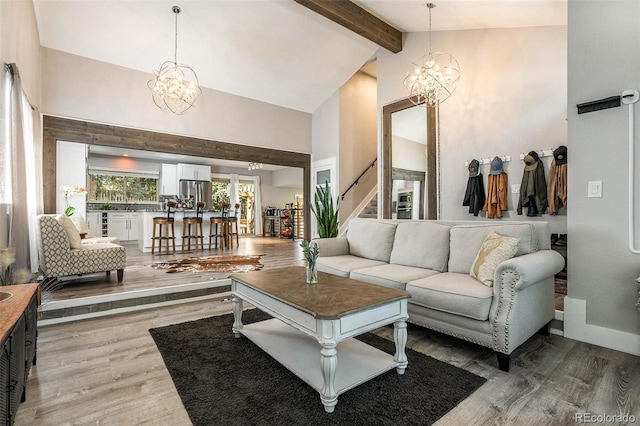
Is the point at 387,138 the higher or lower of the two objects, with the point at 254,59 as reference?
lower

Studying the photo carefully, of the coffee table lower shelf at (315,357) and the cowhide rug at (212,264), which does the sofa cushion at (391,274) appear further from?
the cowhide rug at (212,264)

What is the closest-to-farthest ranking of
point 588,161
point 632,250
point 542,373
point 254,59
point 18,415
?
point 18,415
point 542,373
point 632,250
point 588,161
point 254,59

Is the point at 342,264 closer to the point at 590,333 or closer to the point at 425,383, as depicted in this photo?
the point at 425,383

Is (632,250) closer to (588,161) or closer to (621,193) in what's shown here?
(621,193)

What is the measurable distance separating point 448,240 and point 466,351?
101cm

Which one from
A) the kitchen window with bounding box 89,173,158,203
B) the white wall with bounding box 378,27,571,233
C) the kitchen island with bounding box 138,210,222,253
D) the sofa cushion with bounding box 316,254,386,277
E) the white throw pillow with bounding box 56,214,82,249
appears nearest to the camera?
the sofa cushion with bounding box 316,254,386,277

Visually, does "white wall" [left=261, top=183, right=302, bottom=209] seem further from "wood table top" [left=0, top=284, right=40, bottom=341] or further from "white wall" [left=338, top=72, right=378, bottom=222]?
"wood table top" [left=0, top=284, right=40, bottom=341]

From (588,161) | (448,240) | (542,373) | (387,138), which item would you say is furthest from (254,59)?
(542,373)

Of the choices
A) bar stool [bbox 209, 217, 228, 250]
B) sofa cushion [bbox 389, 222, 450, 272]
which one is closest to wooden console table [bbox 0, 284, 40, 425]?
sofa cushion [bbox 389, 222, 450, 272]

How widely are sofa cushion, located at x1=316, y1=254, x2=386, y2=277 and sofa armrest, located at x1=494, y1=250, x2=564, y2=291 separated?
1320mm

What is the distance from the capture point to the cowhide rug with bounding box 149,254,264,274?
183 inches

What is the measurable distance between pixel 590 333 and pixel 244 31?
18.3ft

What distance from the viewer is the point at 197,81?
556 cm

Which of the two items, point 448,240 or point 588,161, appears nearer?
point 588,161
